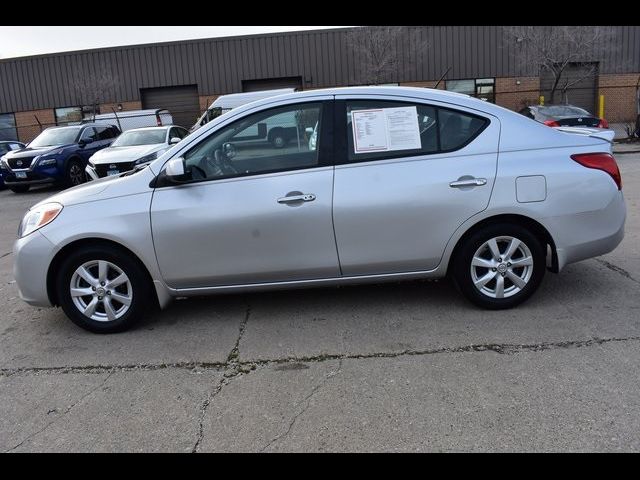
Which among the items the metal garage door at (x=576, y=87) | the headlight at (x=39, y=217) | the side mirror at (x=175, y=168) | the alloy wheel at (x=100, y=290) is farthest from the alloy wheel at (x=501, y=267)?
the metal garage door at (x=576, y=87)

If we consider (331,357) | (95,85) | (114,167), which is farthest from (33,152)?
(95,85)

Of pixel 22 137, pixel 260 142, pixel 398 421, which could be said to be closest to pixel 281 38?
pixel 22 137

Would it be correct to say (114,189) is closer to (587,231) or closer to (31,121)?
(587,231)

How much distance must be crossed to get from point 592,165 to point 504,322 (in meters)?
1.39

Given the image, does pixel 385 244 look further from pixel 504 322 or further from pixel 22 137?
pixel 22 137

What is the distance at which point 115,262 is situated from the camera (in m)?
4.07

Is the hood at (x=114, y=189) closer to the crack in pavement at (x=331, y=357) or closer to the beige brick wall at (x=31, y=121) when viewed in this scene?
the crack in pavement at (x=331, y=357)

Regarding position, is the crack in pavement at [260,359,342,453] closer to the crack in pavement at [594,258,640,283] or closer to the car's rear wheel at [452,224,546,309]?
the car's rear wheel at [452,224,546,309]

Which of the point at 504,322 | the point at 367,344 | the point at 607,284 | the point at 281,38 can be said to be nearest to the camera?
the point at 367,344

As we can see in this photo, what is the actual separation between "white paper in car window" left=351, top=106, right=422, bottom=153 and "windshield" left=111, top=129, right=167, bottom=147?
→ 951 centimetres

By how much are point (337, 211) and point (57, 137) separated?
43.7 ft

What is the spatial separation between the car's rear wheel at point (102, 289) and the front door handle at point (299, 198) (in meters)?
1.24

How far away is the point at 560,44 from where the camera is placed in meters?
22.8

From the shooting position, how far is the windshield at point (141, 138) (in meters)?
12.7
